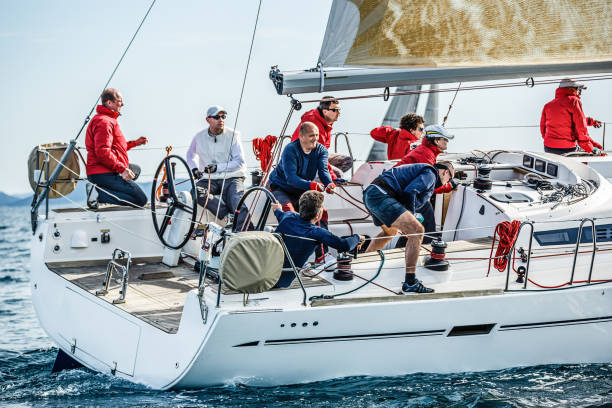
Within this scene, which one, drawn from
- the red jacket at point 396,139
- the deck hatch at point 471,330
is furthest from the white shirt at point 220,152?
the deck hatch at point 471,330

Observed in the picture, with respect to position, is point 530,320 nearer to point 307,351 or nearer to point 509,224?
point 509,224

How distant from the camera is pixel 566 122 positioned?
945cm

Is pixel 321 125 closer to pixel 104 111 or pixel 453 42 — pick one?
pixel 453 42

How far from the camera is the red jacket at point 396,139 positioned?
8.34 m

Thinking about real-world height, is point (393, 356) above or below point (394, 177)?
below

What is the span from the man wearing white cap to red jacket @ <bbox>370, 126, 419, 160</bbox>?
5.05 ft

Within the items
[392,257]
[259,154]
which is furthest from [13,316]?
[392,257]

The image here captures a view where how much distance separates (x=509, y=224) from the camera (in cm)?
632

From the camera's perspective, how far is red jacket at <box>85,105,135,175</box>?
23.9 ft

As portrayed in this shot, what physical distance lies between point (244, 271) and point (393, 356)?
1.42 m

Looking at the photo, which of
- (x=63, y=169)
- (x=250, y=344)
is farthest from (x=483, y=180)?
(x=63, y=169)

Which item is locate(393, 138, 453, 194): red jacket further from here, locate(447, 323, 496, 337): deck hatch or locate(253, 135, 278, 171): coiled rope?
locate(253, 135, 278, 171): coiled rope

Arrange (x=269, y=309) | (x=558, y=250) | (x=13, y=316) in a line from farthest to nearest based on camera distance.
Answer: (x=13, y=316), (x=558, y=250), (x=269, y=309)

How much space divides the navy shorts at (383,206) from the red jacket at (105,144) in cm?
252
